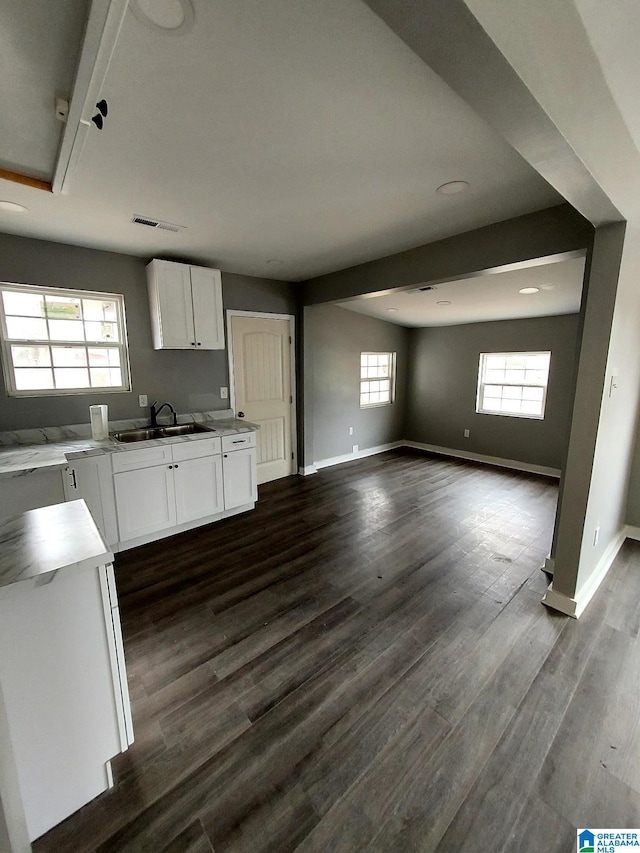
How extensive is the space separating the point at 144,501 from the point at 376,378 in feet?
13.7

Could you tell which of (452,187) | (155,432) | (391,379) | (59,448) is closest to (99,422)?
(59,448)

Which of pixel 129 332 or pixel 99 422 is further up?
pixel 129 332

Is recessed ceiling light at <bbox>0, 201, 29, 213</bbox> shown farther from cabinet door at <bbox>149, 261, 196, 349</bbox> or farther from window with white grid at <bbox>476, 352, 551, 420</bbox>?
window with white grid at <bbox>476, 352, 551, 420</bbox>

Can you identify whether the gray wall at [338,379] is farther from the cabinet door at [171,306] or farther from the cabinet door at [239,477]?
the cabinet door at [171,306]

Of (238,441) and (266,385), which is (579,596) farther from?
(266,385)

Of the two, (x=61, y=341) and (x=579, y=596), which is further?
(x=61, y=341)

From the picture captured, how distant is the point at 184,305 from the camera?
3.27 m

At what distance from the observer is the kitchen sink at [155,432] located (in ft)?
10.5

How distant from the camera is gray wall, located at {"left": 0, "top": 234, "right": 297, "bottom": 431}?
9.00ft

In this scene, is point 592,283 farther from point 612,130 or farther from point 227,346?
point 227,346

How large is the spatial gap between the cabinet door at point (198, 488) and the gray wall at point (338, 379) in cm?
165

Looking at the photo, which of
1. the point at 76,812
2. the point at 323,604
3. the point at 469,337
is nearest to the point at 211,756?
the point at 76,812

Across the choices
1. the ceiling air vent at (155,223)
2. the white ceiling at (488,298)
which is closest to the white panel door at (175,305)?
the ceiling air vent at (155,223)
